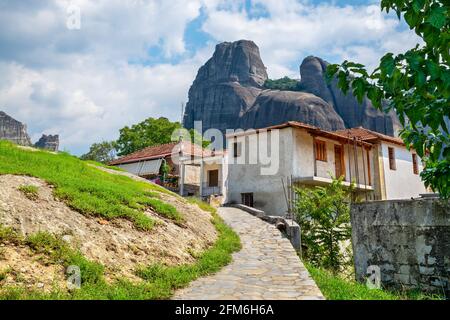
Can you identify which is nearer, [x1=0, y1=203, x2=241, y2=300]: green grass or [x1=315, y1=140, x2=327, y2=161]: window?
[x1=0, y1=203, x2=241, y2=300]: green grass

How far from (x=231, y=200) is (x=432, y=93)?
2331 cm

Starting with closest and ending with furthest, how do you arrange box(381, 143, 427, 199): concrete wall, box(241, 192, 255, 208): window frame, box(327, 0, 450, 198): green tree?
box(327, 0, 450, 198): green tree
box(241, 192, 255, 208): window frame
box(381, 143, 427, 199): concrete wall

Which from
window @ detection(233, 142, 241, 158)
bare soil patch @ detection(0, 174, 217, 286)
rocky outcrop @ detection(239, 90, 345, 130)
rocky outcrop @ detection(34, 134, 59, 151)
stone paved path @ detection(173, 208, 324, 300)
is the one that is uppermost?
rocky outcrop @ detection(239, 90, 345, 130)

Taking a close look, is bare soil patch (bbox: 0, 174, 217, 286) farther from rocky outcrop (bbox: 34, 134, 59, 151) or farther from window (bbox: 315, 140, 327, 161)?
rocky outcrop (bbox: 34, 134, 59, 151)

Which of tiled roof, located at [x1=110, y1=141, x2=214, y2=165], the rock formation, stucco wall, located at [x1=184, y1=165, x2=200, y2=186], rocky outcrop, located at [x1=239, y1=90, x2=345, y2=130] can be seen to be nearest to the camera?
stucco wall, located at [x1=184, y1=165, x2=200, y2=186]

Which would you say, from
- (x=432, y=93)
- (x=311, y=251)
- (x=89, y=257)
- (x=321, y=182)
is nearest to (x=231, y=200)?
(x=321, y=182)

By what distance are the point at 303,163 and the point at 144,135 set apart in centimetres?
2987

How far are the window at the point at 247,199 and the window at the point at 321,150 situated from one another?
525 cm

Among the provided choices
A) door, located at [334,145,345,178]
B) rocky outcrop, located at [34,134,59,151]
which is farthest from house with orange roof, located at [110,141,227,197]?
rocky outcrop, located at [34,134,59,151]

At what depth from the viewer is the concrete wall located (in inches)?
1084

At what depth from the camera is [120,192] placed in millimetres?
9664

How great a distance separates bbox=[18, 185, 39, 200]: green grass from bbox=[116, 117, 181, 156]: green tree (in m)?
41.2

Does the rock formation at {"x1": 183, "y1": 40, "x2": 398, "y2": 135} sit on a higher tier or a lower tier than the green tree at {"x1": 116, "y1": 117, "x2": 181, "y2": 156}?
higher
